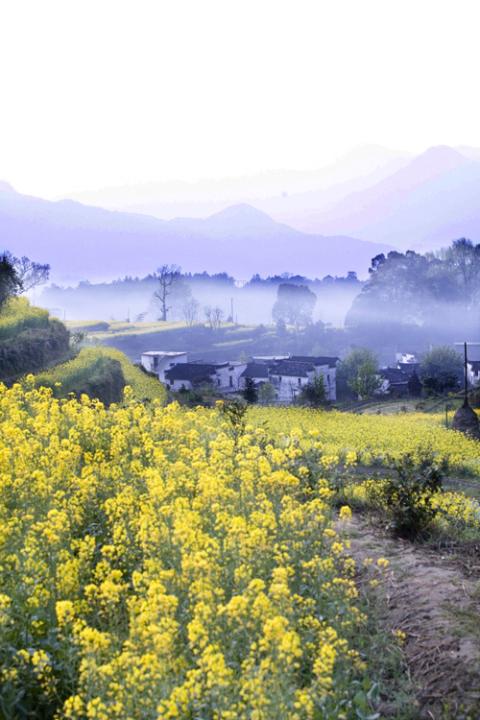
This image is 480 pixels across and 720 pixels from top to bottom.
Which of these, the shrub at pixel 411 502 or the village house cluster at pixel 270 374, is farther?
the village house cluster at pixel 270 374

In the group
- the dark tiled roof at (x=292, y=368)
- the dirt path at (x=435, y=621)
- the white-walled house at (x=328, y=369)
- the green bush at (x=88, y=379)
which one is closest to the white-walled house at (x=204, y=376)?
the dark tiled roof at (x=292, y=368)

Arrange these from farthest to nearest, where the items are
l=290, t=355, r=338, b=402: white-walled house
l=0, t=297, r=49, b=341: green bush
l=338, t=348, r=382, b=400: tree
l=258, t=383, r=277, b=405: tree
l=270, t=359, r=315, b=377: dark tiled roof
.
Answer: l=290, t=355, r=338, b=402: white-walled house → l=270, t=359, r=315, b=377: dark tiled roof → l=338, t=348, r=382, b=400: tree → l=258, t=383, r=277, b=405: tree → l=0, t=297, r=49, b=341: green bush

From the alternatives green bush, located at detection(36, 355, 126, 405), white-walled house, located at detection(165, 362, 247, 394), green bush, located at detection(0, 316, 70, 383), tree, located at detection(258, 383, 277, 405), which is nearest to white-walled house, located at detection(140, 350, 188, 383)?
white-walled house, located at detection(165, 362, 247, 394)

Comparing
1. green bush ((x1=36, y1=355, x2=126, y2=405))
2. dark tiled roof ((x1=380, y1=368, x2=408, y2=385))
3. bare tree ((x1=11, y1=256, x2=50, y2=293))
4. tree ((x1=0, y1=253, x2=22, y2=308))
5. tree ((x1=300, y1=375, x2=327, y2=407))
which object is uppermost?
bare tree ((x1=11, y1=256, x2=50, y2=293))

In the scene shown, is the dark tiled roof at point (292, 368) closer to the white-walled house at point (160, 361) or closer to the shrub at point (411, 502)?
the white-walled house at point (160, 361)

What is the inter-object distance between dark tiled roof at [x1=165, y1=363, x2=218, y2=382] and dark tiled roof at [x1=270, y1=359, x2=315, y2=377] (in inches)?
232

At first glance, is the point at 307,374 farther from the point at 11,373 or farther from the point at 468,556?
the point at 468,556

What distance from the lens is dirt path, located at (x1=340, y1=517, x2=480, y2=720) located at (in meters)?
5.64

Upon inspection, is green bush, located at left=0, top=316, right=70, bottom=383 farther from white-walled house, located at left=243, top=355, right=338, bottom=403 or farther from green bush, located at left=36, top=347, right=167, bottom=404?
white-walled house, located at left=243, top=355, right=338, bottom=403

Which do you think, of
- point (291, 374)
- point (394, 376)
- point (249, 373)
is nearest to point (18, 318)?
point (291, 374)

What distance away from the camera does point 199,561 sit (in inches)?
209

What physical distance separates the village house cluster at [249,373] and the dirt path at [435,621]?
178 ft

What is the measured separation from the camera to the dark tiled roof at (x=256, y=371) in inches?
2716

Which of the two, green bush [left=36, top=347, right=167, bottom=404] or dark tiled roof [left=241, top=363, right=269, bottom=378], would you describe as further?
dark tiled roof [left=241, top=363, right=269, bottom=378]
